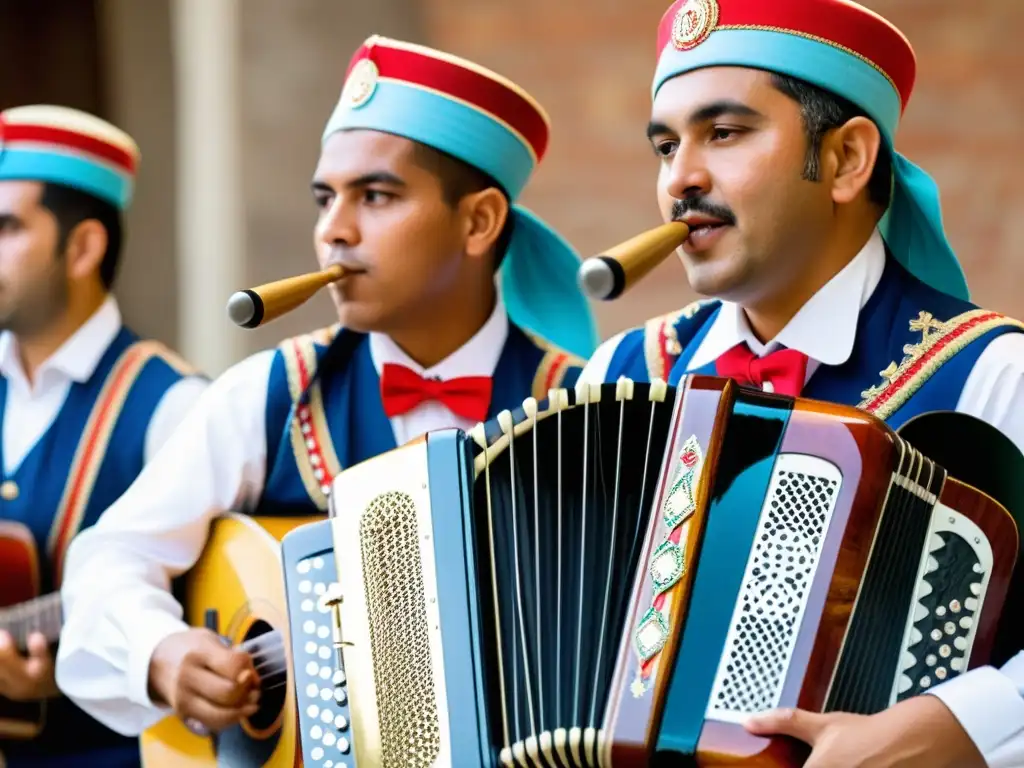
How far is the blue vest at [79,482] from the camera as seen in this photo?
2.75 m

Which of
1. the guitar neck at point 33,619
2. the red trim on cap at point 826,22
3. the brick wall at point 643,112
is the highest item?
the brick wall at point 643,112

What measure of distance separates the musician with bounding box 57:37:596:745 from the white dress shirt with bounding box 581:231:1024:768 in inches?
13.8

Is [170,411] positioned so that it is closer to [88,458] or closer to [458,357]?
[88,458]

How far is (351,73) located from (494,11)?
142 cm

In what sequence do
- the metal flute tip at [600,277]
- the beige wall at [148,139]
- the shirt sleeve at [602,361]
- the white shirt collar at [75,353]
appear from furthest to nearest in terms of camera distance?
the beige wall at [148,139] < the white shirt collar at [75,353] < the shirt sleeve at [602,361] < the metal flute tip at [600,277]

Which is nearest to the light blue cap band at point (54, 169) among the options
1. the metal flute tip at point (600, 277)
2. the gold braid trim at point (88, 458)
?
the gold braid trim at point (88, 458)

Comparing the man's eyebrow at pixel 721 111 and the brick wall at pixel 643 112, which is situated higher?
the brick wall at pixel 643 112

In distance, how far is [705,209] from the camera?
6.51 ft

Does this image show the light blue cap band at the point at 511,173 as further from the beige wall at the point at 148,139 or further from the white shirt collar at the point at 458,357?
the beige wall at the point at 148,139

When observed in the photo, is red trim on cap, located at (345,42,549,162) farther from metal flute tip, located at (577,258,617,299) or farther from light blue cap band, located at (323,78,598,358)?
metal flute tip, located at (577,258,617,299)

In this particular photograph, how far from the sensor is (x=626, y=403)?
1801 mm

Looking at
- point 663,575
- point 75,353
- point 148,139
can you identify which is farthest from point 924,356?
point 148,139

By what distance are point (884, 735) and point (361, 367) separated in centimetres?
117

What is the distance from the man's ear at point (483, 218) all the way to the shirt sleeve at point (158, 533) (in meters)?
0.38
